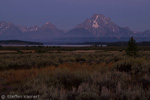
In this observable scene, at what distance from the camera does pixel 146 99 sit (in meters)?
6.04

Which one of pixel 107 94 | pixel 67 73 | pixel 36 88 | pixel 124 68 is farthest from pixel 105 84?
pixel 124 68

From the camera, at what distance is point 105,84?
8.04 m

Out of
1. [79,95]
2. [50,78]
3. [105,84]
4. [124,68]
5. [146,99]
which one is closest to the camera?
[146,99]

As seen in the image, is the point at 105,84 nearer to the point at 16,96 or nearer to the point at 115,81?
the point at 115,81

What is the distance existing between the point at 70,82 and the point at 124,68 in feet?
17.3

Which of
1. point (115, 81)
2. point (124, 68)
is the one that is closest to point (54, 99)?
point (115, 81)

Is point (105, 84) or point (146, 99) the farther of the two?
point (105, 84)

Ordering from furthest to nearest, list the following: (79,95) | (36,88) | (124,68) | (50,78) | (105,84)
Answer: (124,68)
(50,78)
(105,84)
(36,88)
(79,95)

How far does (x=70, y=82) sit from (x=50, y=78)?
0.92 meters

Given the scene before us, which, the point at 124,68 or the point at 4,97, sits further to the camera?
the point at 124,68

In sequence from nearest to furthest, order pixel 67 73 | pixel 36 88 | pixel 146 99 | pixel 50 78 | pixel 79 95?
pixel 146 99, pixel 79 95, pixel 36 88, pixel 50 78, pixel 67 73

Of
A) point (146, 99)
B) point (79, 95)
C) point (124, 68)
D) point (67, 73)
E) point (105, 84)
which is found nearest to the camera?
point (146, 99)

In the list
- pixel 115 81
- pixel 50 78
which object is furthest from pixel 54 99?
pixel 115 81

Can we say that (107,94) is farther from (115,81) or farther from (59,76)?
(59,76)
